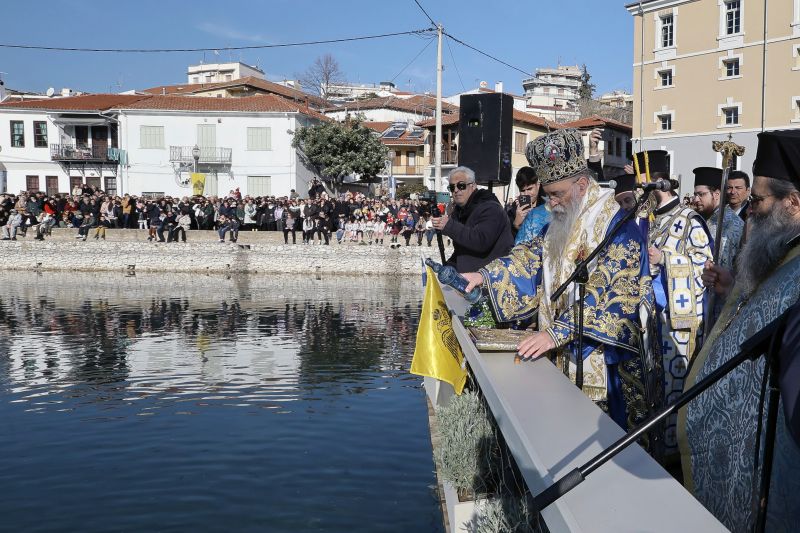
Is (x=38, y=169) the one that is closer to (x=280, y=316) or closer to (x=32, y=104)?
(x=32, y=104)

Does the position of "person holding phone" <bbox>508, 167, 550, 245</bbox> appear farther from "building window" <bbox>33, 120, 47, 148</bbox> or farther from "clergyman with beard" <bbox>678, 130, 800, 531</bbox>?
"building window" <bbox>33, 120, 47, 148</bbox>

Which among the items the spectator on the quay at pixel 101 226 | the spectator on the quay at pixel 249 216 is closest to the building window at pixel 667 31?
the spectator on the quay at pixel 249 216

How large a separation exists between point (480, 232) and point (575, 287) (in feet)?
7.55

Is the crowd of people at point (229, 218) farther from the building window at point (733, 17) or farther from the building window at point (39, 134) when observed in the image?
the building window at point (39, 134)

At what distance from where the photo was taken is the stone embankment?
26.3 m

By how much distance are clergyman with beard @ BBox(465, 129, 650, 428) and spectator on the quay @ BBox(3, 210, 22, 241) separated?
27.0 meters

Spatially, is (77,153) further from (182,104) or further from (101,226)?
(101,226)

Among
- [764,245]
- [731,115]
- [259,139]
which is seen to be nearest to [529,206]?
[764,245]

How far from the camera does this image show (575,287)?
3770 millimetres

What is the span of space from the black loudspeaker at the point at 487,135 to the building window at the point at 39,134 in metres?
45.0

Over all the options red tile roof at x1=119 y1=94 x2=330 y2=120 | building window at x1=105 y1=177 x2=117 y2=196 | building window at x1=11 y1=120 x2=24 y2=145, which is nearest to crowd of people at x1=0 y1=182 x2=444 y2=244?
red tile roof at x1=119 y1=94 x2=330 y2=120

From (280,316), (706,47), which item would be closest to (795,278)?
(280,316)

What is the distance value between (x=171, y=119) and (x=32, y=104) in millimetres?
9537

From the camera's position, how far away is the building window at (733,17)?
36.5 metres
